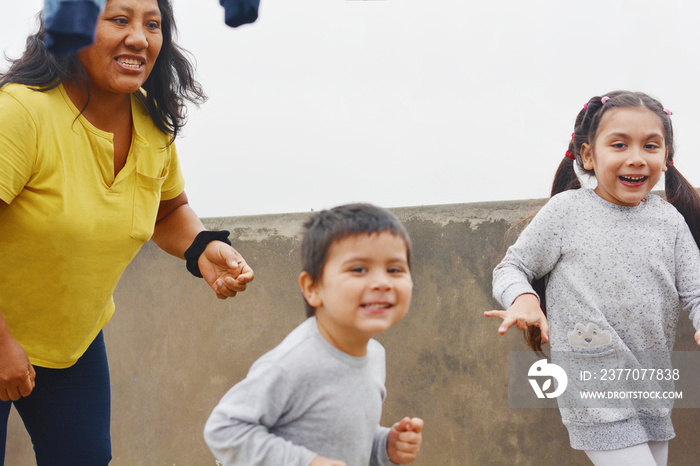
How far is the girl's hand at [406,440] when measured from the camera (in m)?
1.63

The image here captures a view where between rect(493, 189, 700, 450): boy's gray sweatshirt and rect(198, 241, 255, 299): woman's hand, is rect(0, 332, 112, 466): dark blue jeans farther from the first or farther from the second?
rect(493, 189, 700, 450): boy's gray sweatshirt

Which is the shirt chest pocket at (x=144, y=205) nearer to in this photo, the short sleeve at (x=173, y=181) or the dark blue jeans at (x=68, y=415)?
the short sleeve at (x=173, y=181)

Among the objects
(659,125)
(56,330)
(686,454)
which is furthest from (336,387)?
(686,454)

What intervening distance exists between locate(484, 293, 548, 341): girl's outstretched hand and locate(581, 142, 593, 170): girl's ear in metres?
0.60

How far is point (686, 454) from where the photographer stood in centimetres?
301

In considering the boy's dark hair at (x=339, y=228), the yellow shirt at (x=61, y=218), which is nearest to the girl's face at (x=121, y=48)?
the yellow shirt at (x=61, y=218)

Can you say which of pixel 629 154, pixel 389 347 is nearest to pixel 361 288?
pixel 629 154

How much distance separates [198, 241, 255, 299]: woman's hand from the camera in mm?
2051

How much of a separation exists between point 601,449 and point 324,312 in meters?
1.12

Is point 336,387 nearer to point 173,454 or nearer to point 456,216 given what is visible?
point 456,216

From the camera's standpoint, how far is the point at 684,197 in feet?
8.57

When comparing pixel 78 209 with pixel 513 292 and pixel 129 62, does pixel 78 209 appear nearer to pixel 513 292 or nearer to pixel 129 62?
pixel 129 62

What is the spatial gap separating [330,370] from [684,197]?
1.71 metres

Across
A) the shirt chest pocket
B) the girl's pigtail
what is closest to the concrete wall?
the girl's pigtail
